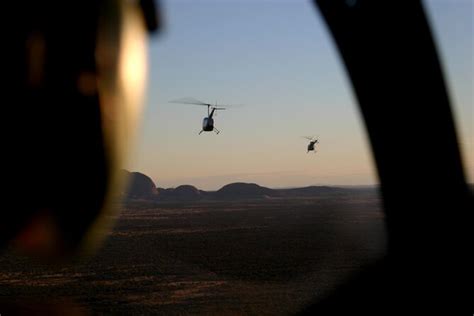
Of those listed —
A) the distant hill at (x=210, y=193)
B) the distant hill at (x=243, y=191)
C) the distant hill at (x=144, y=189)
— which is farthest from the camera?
the distant hill at (x=243, y=191)

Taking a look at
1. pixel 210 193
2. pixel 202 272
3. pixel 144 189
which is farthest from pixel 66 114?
pixel 210 193

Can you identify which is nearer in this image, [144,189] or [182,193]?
[144,189]

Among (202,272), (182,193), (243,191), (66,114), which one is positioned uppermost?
(243,191)

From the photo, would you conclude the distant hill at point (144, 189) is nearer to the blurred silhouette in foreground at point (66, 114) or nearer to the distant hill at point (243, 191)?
the distant hill at point (243, 191)

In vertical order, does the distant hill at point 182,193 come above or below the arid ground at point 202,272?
above

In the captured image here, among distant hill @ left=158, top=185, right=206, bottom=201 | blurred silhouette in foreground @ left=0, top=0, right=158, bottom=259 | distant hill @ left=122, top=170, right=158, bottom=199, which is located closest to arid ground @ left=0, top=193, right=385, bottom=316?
blurred silhouette in foreground @ left=0, top=0, right=158, bottom=259

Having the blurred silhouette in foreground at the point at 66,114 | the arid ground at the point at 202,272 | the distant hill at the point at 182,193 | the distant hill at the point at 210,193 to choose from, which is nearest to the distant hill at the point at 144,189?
the distant hill at the point at 210,193

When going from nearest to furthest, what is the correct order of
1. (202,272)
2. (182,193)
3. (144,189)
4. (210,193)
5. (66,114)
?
(66,114), (202,272), (144,189), (182,193), (210,193)

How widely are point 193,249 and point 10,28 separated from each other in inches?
1648

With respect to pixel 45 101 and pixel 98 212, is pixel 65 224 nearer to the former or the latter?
pixel 98 212

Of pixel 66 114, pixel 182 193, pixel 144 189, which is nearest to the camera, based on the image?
pixel 66 114

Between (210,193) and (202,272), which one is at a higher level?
(210,193)

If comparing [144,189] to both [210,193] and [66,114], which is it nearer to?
[210,193]

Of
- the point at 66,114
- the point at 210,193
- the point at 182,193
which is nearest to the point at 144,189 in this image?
the point at 182,193
